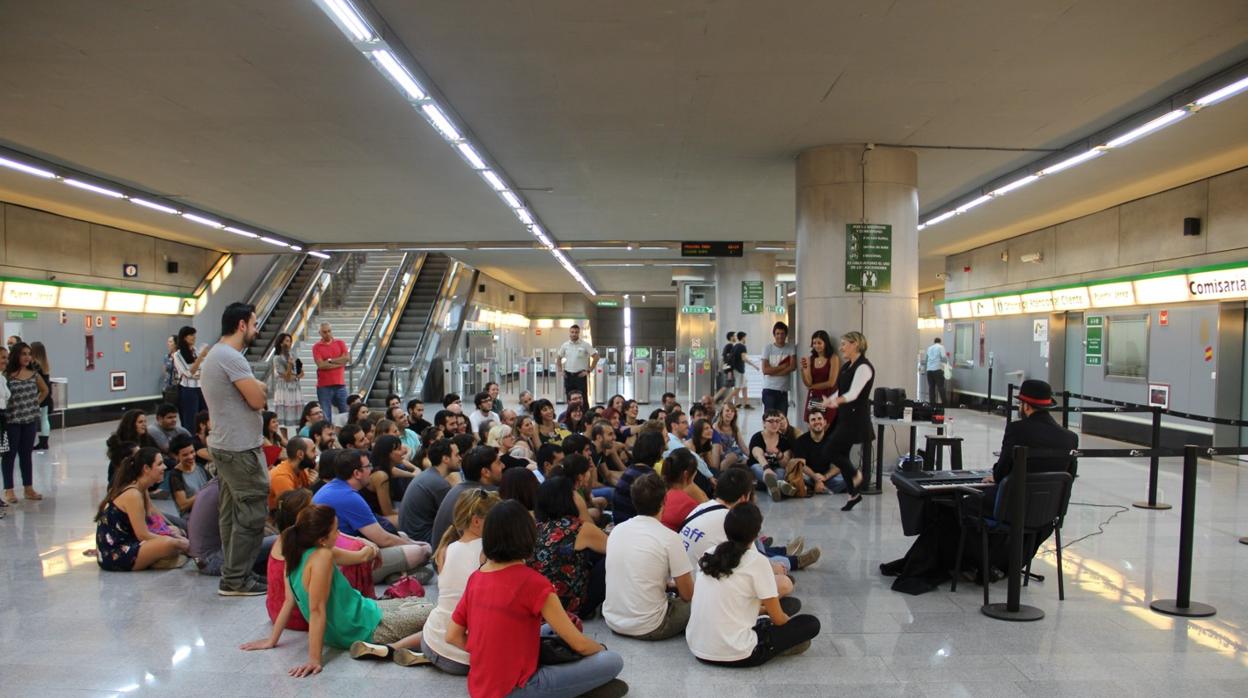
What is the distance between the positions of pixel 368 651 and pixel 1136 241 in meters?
12.9

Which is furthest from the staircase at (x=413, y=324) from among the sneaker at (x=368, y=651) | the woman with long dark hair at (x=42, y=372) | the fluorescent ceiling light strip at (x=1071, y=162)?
the sneaker at (x=368, y=651)

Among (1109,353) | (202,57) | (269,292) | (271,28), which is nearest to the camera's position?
(271,28)

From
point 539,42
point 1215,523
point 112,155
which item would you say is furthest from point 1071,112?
point 112,155

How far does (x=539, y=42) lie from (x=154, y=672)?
4.81 meters

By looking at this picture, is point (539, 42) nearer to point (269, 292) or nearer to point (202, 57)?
point (202, 57)

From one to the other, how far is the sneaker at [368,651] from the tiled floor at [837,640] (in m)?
0.09

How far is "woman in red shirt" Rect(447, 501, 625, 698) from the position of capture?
9.91 ft

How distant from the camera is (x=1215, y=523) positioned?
272 inches

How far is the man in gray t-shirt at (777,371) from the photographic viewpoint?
36.2 feet

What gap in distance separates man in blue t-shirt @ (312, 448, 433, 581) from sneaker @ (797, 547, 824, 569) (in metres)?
2.63

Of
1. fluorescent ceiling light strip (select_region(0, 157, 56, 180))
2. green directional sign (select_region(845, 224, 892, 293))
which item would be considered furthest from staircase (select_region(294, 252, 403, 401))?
green directional sign (select_region(845, 224, 892, 293))

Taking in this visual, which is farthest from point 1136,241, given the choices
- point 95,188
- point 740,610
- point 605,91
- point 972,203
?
point 95,188

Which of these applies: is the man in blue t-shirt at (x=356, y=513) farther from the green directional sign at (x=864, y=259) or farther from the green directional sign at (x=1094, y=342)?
the green directional sign at (x=1094, y=342)

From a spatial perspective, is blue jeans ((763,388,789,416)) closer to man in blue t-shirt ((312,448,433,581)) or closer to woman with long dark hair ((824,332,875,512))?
woman with long dark hair ((824,332,875,512))
